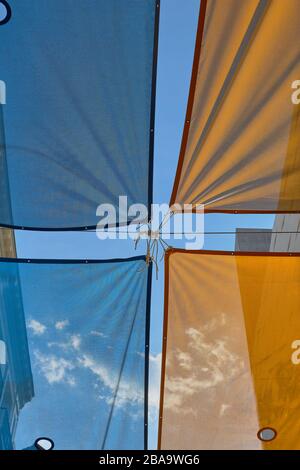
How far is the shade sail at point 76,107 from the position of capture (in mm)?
2264

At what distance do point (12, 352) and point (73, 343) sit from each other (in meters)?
0.31

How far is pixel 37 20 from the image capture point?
7.43ft

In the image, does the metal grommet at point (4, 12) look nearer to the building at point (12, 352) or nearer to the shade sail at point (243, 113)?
the shade sail at point (243, 113)

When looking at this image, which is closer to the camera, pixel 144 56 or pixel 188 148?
pixel 144 56

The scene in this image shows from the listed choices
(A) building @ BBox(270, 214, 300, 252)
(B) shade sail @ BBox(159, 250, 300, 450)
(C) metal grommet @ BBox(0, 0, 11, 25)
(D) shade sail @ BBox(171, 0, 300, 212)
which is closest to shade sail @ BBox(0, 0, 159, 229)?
(C) metal grommet @ BBox(0, 0, 11, 25)

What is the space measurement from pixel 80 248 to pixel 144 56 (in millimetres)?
1020

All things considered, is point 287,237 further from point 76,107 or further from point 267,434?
point 76,107

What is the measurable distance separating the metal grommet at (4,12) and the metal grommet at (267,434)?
2.39m

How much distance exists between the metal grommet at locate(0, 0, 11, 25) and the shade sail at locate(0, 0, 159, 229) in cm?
2

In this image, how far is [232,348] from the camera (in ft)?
8.87

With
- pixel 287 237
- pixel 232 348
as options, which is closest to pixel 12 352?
pixel 232 348
